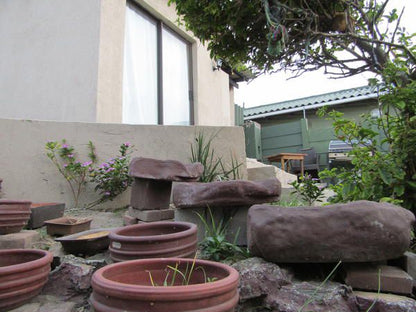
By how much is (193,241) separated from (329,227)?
56cm

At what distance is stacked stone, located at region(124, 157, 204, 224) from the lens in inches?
79.5

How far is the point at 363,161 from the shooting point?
174 cm

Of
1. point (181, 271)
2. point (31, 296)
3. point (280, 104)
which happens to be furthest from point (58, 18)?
point (280, 104)

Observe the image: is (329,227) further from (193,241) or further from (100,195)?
(100,195)

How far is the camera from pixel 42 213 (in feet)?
7.42

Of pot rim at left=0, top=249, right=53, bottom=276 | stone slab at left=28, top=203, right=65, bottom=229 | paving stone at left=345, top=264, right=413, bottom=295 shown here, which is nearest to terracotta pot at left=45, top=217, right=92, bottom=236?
stone slab at left=28, top=203, right=65, bottom=229

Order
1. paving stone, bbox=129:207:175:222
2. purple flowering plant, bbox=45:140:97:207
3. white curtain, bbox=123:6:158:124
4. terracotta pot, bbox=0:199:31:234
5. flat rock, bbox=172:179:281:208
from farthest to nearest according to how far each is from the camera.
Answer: white curtain, bbox=123:6:158:124
purple flowering plant, bbox=45:140:97:207
paving stone, bbox=129:207:175:222
terracotta pot, bbox=0:199:31:234
flat rock, bbox=172:179:281:208

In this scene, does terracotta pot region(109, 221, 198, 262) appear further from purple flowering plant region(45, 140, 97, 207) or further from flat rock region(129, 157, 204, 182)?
purple flowering plant region(45, 140, 97, 207)

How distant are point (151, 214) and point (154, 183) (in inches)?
8.5

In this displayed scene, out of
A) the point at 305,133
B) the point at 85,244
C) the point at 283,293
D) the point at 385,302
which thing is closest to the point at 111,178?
the point at 85,244

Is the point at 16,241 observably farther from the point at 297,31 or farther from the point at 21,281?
the point at 297,31

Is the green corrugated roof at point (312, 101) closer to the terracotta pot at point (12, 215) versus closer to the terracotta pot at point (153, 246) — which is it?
the terracotta pot at point (153, 246)

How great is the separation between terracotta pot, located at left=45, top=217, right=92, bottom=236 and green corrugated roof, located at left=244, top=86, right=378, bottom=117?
6370 mm

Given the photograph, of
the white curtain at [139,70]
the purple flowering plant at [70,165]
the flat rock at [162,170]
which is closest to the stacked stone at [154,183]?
the flat rock at [162,170]
